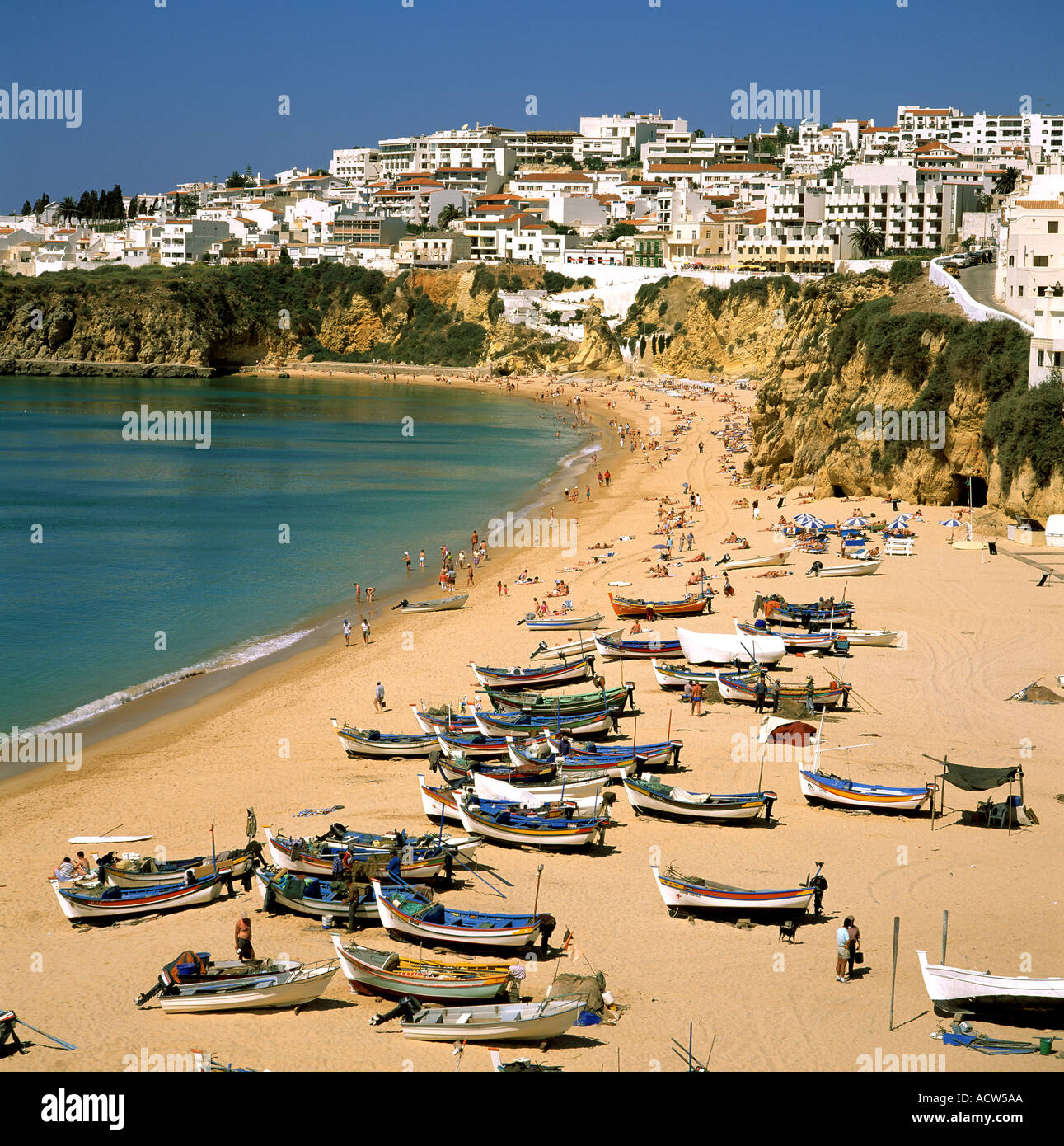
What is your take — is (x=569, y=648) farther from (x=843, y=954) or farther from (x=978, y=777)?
(x=843, y=954)

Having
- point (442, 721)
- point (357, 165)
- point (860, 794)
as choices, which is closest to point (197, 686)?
point (442, 721)

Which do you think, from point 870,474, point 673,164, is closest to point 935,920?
point 870,474

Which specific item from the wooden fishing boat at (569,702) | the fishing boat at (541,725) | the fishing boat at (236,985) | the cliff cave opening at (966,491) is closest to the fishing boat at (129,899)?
the fishing boat at (236,985)

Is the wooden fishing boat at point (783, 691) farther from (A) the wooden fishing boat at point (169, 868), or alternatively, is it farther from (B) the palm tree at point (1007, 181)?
(B) the palm tree at point (1007, 181)

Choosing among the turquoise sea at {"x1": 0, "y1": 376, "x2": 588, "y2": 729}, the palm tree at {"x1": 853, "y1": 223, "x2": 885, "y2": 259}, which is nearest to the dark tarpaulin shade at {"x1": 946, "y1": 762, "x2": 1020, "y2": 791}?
the turquoise sea at {"x1": 0, "y1": 376, "x2": 588, "y2": 729}

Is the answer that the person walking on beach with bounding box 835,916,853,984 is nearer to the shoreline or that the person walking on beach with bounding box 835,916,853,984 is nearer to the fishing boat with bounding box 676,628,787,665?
the fishing boat with bounding box 676,628,787,665
